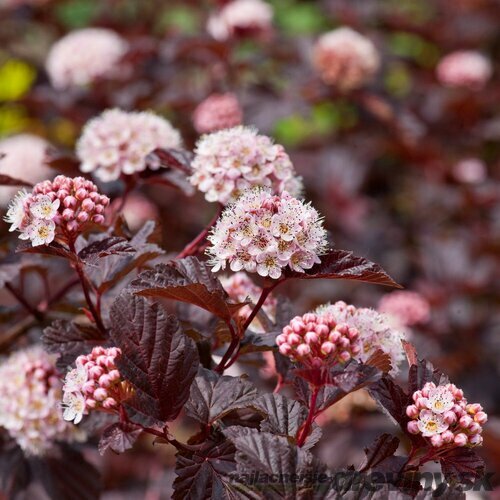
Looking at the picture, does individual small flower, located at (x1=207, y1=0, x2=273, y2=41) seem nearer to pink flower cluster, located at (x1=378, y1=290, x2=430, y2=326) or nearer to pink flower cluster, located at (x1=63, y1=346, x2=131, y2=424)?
pink flower cluster, located at (x1=378, y1=290, x2=430, y2=326)

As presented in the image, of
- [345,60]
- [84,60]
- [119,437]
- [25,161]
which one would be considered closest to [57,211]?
[119,437]

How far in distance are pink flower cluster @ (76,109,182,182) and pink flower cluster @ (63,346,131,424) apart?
22.0 inches

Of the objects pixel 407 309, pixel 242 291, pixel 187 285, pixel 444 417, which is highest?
pixel 187 285

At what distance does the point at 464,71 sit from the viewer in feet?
11.9

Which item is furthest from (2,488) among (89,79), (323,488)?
(89,79)

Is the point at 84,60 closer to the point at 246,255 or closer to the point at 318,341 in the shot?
the point at 246,255

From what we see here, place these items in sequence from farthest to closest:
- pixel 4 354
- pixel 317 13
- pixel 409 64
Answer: pixel 317 13 < pixel 409 64 < pixel 4 354

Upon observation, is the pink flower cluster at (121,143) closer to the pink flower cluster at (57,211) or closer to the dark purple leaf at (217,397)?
the pink flower cluster at (57,211)

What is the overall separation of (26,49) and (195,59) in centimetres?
131

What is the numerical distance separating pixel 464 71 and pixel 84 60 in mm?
1813

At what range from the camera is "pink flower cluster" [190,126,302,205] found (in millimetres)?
1390

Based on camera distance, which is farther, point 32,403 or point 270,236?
point 32,403

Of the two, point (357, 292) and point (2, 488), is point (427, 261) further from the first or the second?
point (2, 488)

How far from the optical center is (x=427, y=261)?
3.09m
